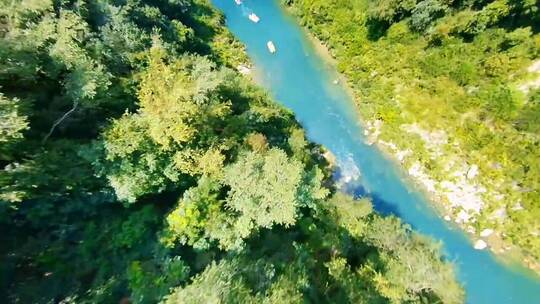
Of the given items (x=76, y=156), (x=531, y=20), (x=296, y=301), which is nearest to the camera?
(x=296, y=301)

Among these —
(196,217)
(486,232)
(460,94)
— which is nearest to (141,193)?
(196,217)

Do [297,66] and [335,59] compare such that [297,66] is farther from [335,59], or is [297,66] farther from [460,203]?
[460,203]

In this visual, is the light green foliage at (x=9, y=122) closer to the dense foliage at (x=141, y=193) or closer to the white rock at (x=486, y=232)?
the dense foliage at (x=141, y=193)

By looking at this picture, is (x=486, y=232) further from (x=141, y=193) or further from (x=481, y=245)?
(x=141, y=193)

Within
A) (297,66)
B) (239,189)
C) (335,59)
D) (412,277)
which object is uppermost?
(335,59)

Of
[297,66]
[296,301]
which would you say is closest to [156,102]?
[296,301]

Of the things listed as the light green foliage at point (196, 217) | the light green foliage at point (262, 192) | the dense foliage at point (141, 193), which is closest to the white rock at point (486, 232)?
the dense foliage at point (141, 193)
